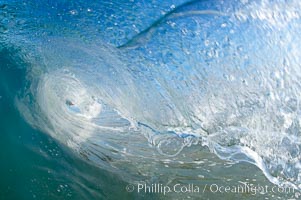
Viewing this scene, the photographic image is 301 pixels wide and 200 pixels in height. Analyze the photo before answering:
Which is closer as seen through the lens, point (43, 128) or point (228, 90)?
point (228, 90)

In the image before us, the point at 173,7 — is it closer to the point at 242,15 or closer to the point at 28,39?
the point at 242,15

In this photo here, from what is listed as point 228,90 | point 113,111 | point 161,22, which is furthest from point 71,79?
point 228,90

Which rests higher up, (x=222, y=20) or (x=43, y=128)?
(x=222, y=20)

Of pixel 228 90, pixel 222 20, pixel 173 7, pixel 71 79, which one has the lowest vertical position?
pixel 228 90

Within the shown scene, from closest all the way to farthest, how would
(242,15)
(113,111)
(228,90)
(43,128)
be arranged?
(242,15)
(228,90)
(113,111)
(43,128)

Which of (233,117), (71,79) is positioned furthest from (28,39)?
(233,117)

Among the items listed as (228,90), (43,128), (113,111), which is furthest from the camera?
(43,128)

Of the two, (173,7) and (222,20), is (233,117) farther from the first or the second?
(173,7)
